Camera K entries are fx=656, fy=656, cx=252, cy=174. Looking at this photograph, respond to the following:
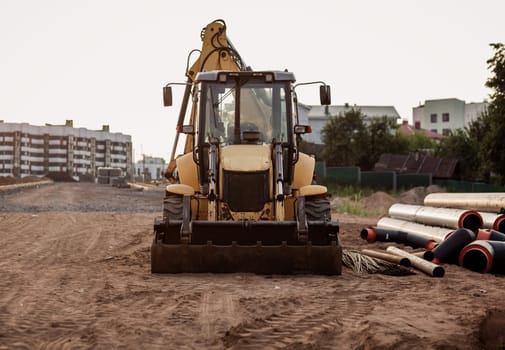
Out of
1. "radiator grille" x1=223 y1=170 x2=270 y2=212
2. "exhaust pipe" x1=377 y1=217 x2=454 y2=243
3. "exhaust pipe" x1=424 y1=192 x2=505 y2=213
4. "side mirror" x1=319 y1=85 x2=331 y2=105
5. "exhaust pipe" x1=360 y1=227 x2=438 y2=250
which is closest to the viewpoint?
"radiator grille" x1=223 y1=170 x2=270 y2=212

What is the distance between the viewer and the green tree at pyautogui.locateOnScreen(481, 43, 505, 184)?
1124 inches

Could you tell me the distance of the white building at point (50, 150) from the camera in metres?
135

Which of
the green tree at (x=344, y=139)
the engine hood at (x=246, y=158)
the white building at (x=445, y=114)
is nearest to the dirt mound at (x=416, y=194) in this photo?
the green tree at (x=344, y=139)

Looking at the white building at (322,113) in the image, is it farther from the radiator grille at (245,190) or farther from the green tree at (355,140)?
the radiator grille at (245,190)

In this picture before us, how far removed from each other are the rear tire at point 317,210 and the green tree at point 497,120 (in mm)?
20975

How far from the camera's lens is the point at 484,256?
33.4 ft

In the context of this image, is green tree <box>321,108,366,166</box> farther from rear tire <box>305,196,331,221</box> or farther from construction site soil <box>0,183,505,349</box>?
rear tire <box>305,196,331,221</box>

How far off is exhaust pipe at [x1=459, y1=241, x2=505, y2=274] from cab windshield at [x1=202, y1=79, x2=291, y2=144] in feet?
11.3

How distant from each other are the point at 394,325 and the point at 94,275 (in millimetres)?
4909

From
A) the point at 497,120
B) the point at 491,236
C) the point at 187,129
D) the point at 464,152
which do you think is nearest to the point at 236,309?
the point at 187,129

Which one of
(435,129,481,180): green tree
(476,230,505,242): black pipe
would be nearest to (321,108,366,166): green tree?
(435,129,481,180): green tree

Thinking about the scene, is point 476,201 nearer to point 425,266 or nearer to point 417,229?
point 417,229

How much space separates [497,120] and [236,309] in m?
24.9

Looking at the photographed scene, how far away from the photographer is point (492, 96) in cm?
2944
